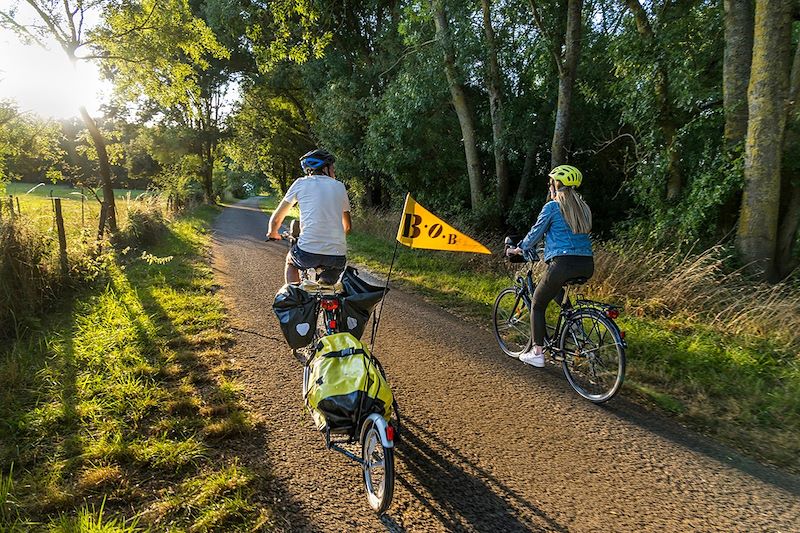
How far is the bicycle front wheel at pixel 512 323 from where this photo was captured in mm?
5215

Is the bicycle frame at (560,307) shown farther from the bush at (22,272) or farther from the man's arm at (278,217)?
the bush at (22,272)

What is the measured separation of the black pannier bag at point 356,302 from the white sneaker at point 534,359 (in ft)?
6.96


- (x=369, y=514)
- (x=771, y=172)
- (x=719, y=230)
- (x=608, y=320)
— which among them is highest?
(x=771, y=172)

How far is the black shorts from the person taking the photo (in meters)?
3.80

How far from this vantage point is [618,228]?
31.2ft

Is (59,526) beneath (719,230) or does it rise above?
beneath

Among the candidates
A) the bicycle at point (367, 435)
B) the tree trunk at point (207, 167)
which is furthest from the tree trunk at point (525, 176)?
the tree trunk at point (207, 167)

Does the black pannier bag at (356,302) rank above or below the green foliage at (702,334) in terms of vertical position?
above

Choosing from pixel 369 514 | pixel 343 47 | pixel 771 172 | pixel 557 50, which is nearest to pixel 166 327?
pixel 369 514

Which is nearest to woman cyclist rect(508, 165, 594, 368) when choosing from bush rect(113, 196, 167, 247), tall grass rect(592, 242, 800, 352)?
tall grass rect(592, 242, 800, 352)

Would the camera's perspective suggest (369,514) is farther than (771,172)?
No

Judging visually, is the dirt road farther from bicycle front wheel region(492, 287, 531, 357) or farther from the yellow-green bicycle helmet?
the yellow-green bicycle helmet

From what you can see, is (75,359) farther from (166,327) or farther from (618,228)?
(618,228)

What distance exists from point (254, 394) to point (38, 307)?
12.9ft
